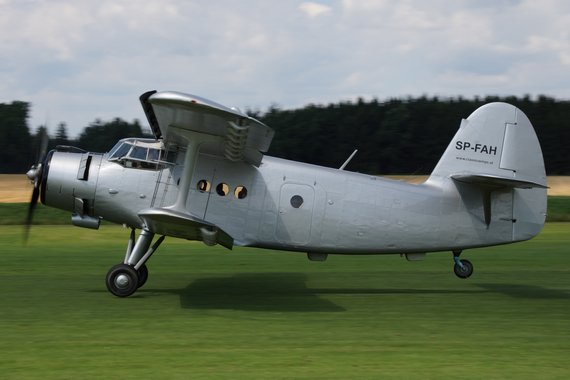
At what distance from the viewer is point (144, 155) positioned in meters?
10.7

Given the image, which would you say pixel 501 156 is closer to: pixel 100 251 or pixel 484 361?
pixel 484 361

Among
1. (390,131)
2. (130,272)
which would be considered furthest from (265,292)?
(390,131)

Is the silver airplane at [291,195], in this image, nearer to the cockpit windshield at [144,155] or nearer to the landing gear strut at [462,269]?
the cockpit windshield at [144,155]

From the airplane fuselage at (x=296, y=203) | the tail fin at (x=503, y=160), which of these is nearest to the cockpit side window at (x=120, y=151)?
the airplane fuselage at (x=296, y=203)

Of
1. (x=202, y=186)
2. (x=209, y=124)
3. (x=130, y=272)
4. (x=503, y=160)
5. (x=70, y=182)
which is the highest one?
(x=503, y=160)

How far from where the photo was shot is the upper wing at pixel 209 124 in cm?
825

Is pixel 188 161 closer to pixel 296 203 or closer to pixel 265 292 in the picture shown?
pixel 296 203

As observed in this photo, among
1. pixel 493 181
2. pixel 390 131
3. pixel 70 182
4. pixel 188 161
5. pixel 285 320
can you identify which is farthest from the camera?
pixel 390 131

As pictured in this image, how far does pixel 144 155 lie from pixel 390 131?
46.7 meters

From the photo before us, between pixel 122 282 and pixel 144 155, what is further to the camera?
pixel 144 155

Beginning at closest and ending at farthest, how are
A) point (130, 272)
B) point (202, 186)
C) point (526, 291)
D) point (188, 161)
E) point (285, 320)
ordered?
point (285, 320), point (188, 161), point (130, 272), point (202, 186), point (526, 291)

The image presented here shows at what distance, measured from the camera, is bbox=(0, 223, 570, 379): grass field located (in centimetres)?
678

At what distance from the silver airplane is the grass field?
87cm

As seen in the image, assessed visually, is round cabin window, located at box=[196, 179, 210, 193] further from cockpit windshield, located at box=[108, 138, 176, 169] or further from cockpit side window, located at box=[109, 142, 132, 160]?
cockpit side window, located at box=[109, 142, 132, 160]
